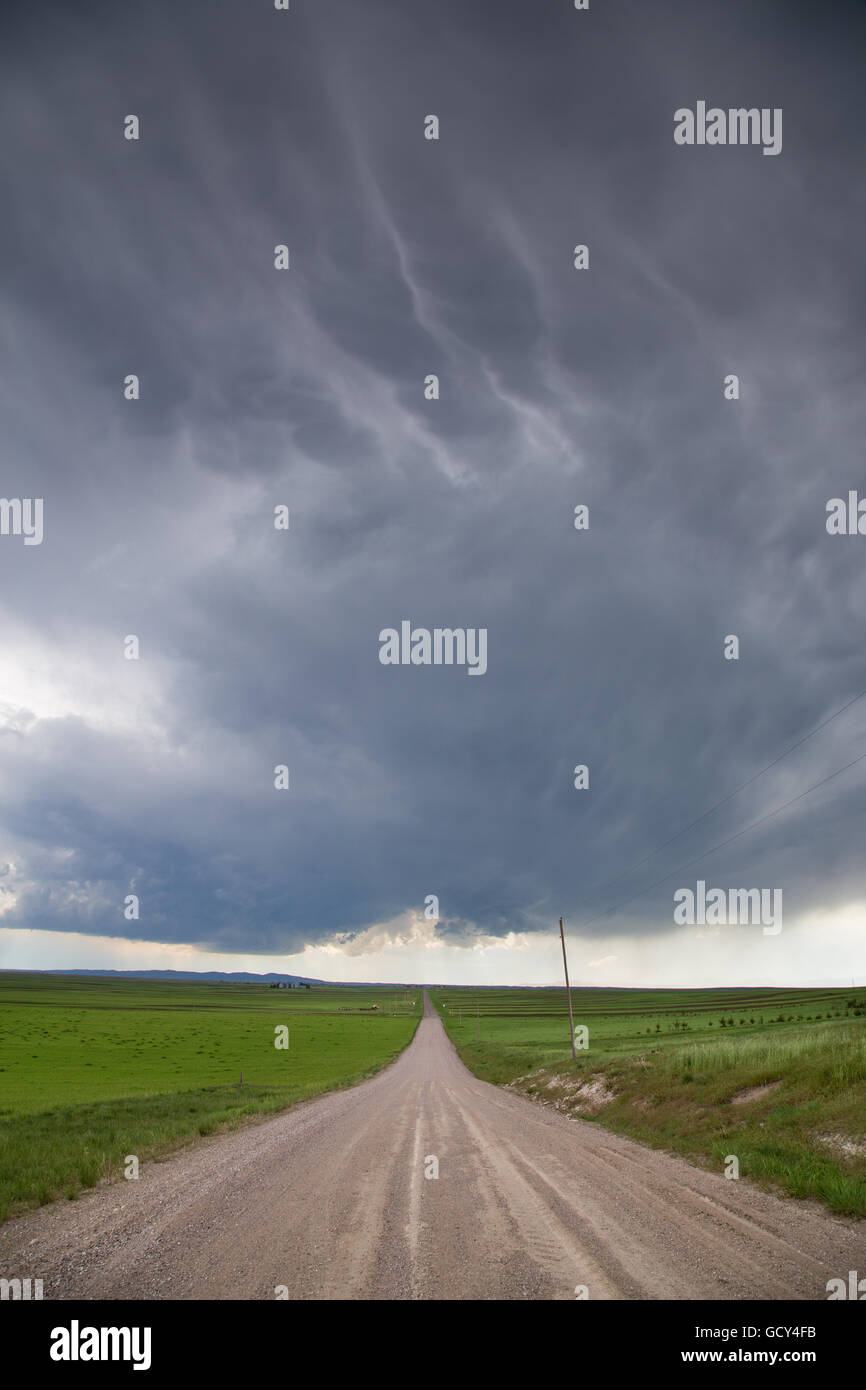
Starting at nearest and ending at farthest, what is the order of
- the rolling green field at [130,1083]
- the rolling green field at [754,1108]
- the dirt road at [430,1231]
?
1. the dirt road at [430,1231]
2. the rolling green field at [754,1108]
3. the rolling green field at [130,1083]

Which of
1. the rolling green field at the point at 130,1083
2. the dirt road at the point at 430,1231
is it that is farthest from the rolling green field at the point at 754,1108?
the rolling green field at the point at 130,1083

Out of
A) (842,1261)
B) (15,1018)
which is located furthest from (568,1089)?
(15,1018)

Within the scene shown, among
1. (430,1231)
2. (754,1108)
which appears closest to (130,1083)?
(754,1108)

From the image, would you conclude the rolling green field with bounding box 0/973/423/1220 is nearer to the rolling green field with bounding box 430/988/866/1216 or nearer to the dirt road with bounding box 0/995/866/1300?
the dirt road with bounding box 0/995/866/1300

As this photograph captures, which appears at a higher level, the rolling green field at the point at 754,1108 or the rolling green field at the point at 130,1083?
the rolling green field at the point at 754,1108

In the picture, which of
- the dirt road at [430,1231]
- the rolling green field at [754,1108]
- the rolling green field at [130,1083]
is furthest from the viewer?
the rolling green field at [130,1083]

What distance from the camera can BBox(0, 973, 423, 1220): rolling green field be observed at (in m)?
17.5

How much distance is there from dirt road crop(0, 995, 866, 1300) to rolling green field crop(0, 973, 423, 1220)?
7.75ft

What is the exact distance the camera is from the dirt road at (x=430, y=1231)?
8398 millimetres

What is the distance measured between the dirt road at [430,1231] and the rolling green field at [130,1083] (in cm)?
236

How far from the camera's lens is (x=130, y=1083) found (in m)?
43.8

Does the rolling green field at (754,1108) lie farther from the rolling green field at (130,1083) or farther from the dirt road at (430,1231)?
the rolling green field at (130,1083)

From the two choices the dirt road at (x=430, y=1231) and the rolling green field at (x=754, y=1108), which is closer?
the dirt road at (x=430, y=1231)
